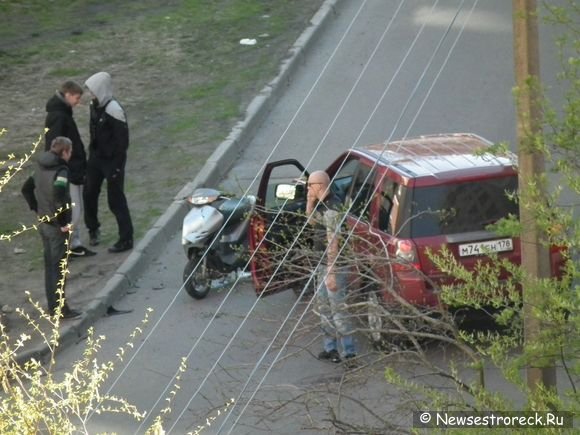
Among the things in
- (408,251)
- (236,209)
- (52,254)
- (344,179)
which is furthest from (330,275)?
(52,254)

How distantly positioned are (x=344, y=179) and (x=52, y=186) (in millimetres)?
2877

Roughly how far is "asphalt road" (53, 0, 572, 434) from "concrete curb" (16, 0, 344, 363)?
13 cm

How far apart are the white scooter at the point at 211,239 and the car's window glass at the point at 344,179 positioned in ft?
3.12

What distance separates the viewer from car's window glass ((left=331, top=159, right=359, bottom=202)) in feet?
38.7

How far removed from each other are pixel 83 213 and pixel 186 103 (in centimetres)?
442

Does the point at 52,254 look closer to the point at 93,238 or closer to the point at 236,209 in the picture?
the point at 236,209

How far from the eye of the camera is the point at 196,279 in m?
12.6

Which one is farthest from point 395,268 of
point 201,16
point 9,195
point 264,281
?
point 201,16

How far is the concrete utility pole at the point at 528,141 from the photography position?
6.83 meters

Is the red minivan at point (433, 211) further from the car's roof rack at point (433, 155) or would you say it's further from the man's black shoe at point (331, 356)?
the man's black shoe at point (331, 356)

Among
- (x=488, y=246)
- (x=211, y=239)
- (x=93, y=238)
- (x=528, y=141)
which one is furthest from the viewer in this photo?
(x=93, y=238)

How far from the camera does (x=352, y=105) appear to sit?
57.5ft

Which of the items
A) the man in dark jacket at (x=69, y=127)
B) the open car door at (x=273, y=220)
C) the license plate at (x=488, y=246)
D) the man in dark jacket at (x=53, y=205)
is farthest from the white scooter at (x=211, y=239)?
the license plate at (x=488, y=246)

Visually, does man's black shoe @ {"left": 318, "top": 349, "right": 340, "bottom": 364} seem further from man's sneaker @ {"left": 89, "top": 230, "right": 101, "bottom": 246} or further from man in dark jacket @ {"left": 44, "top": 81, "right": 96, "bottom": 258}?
man's sneaker @ {"left": 89, "top": 230, "right": 101, "bottom": 246}
